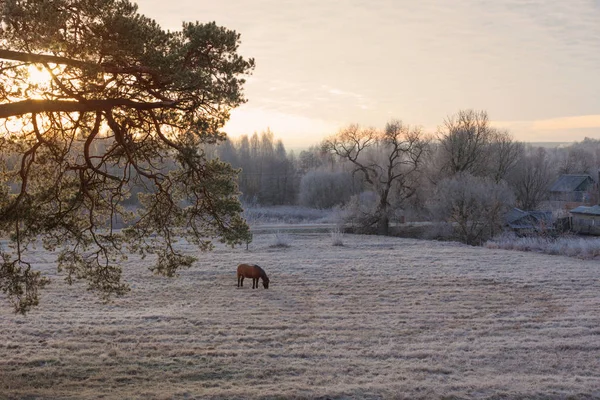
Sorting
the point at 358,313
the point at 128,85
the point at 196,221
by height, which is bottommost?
the point at 358,313

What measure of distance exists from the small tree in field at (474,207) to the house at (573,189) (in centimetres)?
3552

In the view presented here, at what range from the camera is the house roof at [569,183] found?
80562mm

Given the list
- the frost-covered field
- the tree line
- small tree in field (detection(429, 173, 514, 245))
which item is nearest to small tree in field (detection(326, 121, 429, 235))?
the tree line

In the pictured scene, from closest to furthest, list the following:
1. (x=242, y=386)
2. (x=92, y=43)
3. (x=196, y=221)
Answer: (x=92, y=43) → (x=242, y=386) → (x=196, y=221)

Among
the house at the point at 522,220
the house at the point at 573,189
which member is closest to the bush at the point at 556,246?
the house at the point at 522,220

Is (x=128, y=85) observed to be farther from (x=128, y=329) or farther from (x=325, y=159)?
(x=325, y=159)

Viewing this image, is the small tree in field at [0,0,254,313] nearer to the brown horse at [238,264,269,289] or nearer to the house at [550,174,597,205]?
the brown horse at [238,264,269,289]

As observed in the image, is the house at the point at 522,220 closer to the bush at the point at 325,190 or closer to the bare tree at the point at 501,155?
the bare tree at the point at 501,155

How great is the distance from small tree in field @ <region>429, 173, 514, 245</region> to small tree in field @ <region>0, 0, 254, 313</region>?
38.8m

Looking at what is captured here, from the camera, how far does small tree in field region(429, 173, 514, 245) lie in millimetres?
46812

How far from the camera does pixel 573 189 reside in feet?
264

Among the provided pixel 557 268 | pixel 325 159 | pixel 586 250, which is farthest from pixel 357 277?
pixel 325 159

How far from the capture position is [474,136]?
65.1 m

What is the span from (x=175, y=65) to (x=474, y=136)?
6041cm
